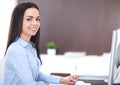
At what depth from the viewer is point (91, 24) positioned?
9.95ft

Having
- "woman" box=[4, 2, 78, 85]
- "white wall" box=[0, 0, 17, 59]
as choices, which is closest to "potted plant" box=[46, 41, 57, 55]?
"white wall" box=[0, 0, 17, 59]

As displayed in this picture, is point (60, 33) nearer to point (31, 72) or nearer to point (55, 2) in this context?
point (55, 2)

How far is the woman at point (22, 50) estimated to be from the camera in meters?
1.19

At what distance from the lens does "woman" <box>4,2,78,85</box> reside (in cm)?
119

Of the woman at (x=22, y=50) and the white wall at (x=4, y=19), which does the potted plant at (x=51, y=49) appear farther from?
the woman at (x=22, y=50)

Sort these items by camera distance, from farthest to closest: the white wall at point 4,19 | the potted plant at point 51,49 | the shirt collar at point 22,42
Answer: the potted plant at point 51,49
the white wall at point 4,19
the shirt collar at point 22,42

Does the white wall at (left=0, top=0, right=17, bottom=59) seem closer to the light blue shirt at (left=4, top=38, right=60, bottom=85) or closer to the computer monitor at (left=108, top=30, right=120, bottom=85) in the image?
the light blue shirt at (left=4, top=38, right=60, bottom=85)

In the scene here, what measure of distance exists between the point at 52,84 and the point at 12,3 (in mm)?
1467

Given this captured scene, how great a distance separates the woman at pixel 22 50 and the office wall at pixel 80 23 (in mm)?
1686

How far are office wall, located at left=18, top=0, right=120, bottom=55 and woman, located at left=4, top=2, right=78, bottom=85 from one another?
1686 mm

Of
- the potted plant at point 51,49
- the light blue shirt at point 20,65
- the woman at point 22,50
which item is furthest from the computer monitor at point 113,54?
the potted plant at point 51,49

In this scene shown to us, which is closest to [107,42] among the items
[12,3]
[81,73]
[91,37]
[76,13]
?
[91,37]

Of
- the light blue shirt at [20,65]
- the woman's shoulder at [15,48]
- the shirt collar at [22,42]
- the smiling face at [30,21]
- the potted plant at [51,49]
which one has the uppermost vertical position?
the smiling face at [30,21]

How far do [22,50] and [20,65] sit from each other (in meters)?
0.08
